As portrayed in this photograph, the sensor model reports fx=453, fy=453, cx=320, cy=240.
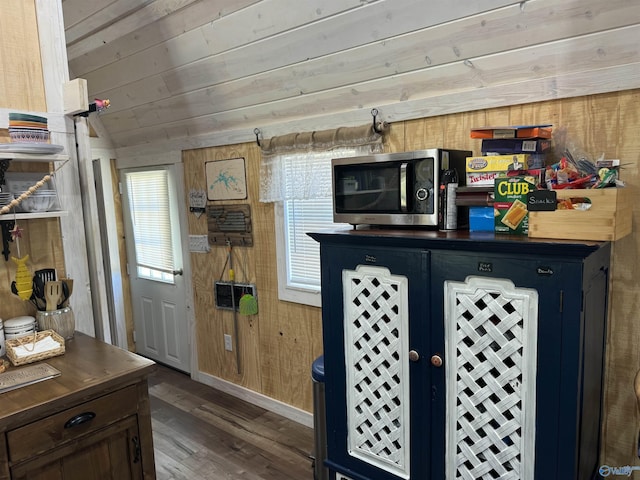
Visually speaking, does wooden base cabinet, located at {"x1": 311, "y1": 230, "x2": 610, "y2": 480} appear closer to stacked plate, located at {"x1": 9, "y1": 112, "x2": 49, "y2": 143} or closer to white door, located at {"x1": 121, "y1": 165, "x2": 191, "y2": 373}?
stacked plate, located at {"x1": 9, "y1": 112, "x2": 49, "y2": 143}

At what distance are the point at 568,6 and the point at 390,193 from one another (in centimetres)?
97

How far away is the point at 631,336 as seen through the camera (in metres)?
1.90

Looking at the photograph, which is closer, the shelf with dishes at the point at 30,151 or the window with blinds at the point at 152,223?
the shelf with dishes at the point at 30,151

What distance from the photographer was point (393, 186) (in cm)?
199

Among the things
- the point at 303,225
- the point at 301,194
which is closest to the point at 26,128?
the point at 301,194

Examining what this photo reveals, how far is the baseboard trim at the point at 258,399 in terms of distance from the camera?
10.6 ft

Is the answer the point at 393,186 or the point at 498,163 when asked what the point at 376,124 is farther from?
the point at 498,163

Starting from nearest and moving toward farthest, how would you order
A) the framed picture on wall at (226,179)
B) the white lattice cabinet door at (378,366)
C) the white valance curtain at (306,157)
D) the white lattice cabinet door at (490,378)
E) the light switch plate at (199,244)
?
the white lattice cabinet door at (490,378) → the white lattice cabinet door at (378,366) → the white valance curtain at (306,157) → the framed picture on wall at (226,179) → the light switch plate at (199,244)

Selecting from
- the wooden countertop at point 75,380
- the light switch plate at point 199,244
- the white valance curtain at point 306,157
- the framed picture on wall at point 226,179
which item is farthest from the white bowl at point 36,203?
the light switch plate at point 199,244

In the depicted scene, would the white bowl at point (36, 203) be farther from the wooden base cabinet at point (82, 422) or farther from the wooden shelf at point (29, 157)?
the wooden base cabinet at point (82, 422)

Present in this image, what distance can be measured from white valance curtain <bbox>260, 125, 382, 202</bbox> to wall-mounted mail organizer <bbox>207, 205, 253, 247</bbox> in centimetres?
31

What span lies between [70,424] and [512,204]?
1.75 metres

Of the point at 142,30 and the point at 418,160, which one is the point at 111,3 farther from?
the point at 418,160

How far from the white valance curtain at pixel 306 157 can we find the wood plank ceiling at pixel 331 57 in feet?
0.31
